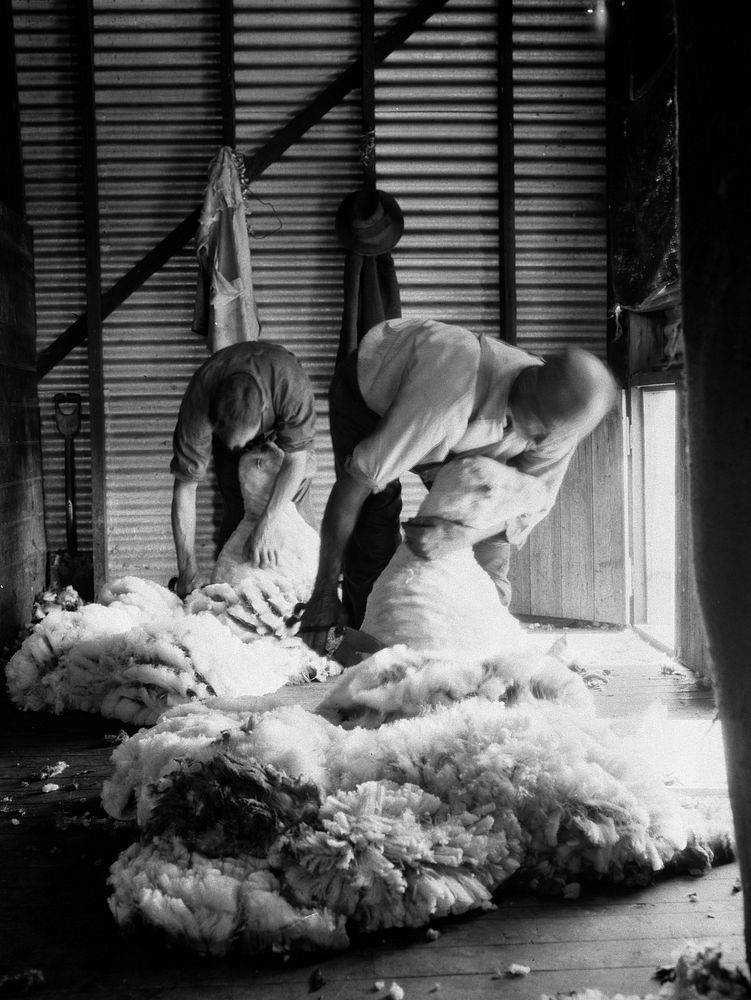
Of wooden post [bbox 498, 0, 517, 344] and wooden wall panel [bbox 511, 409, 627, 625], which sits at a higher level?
wooden post [bbox 498, 0, 517, 344]

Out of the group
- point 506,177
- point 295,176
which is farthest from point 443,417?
point 295,176

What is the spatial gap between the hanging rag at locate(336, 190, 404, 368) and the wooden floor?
4489 mm

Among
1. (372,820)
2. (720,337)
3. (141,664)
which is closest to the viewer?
(720,337)

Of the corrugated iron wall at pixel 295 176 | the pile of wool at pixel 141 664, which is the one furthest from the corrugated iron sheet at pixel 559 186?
the pile of wool at pixel 141 664

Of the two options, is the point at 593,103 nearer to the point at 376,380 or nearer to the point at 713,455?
the point at 376,380

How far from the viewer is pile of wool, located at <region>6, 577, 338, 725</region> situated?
4.21 m

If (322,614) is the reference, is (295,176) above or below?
above

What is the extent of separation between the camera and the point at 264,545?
5.53 metres

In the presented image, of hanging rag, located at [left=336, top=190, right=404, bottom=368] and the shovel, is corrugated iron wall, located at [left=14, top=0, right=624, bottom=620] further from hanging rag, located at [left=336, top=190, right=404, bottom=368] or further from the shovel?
hanging rag, located at [left=336, top=190, right=404, bottom=368]

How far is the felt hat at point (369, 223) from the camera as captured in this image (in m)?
7.09

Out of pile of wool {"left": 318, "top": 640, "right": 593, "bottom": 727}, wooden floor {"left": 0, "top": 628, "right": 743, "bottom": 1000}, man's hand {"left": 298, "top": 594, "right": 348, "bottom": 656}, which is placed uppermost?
man's hand {"left": 298, "top": 594, "right": 348, "bottom": 656}

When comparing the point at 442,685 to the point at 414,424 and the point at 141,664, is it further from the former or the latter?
the point at 141,664

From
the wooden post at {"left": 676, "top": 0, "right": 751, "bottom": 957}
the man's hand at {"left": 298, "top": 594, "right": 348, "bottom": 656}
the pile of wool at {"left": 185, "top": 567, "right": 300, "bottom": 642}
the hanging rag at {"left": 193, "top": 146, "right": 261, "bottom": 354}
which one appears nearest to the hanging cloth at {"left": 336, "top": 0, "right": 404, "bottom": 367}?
the hanging rag at {"left": 193, "top": 146, "right": 261, "bottom": 354}

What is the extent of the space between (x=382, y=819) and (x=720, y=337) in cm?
153
